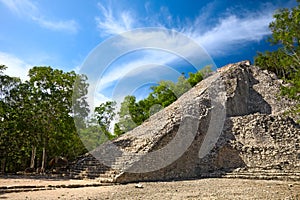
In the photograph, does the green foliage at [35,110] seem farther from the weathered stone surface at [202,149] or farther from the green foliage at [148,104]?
the green foliage at [148,104]

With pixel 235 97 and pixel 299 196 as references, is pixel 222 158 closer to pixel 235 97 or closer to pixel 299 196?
pixel 299 196

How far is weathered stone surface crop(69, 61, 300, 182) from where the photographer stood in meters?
13.7

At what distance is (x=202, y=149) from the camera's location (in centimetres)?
1614

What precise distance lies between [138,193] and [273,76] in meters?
28.1

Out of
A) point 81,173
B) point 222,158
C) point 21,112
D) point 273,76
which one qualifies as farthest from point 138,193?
point 273,76

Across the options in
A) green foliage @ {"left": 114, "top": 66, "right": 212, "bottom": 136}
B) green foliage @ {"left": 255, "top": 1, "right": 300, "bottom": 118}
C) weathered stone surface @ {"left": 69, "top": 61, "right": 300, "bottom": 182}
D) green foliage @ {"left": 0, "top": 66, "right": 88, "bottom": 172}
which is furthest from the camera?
green foliage @ {"left": 114, "top": 66, "right": 212, "bottom": 136}

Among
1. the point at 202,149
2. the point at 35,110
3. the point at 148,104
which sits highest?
the point at 148,104

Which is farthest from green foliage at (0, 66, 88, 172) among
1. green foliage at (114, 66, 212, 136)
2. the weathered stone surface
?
green foliage at (114, 66, 212, 136)

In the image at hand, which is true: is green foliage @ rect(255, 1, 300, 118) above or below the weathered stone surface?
above

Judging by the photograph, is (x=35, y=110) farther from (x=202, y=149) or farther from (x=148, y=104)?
(x=148, y=104)

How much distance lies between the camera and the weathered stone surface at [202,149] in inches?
539

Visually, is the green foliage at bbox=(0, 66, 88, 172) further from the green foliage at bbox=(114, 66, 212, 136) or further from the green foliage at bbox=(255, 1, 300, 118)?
the green foliage at bbox=(255, 1, 300, 118)

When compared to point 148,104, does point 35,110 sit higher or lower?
lower

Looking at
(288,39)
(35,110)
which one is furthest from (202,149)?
(35,110)
